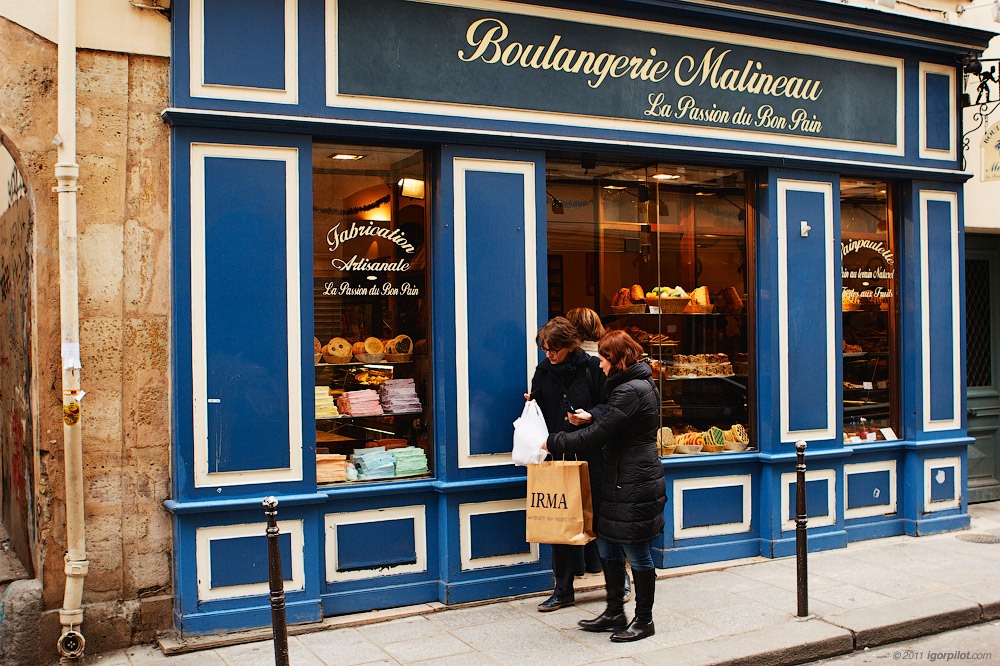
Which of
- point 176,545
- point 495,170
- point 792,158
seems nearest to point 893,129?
point 792,158

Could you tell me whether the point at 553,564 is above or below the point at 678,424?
below

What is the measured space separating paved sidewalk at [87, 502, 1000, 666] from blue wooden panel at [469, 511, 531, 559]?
1.26 ft

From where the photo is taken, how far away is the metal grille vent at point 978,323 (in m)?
10.3

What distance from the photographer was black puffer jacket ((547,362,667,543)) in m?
5.90

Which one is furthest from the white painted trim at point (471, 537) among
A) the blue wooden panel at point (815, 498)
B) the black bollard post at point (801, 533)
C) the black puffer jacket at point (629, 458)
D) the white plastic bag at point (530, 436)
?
the blue wooden panel at point (815, 498)

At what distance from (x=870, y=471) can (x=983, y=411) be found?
7.52ft

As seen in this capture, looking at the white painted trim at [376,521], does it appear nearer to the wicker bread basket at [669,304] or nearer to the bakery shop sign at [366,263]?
the bakery shop sign at [366,263]

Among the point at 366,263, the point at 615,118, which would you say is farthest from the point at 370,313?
the point at 615,118

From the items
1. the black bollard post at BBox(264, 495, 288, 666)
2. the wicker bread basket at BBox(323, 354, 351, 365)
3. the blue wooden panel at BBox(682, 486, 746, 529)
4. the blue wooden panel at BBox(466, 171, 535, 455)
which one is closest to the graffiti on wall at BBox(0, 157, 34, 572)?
the wicker bread basket at BBox(323, 354, 351, 365)

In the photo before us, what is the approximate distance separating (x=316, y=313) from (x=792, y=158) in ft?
14.6

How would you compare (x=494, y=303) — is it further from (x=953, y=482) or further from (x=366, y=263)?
(x=953, y=482)

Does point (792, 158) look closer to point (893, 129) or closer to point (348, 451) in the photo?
point (893, 129)

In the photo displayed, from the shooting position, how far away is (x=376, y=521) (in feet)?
22.1

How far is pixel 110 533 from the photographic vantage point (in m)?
6.04
